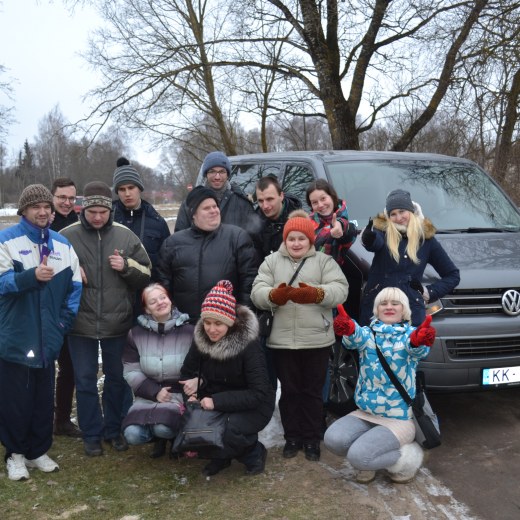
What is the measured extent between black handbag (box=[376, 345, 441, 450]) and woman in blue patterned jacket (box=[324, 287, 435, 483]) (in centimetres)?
3

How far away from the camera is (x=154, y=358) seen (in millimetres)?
3855

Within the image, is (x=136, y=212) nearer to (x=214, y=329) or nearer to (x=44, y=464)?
(x=214, y=329)

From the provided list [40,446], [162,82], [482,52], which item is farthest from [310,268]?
[162,82]

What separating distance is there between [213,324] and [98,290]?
2.99ft

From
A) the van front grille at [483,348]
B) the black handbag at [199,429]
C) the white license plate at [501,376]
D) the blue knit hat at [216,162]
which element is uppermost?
the blue knit hat at [216,162]

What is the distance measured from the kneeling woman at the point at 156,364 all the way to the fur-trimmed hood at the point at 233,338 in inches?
9.6

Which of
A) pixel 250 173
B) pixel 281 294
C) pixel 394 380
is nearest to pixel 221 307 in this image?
pixel 281 294

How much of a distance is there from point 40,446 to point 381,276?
247cm

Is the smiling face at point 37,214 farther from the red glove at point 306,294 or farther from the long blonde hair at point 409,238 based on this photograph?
the long blonde hair at point 409,238

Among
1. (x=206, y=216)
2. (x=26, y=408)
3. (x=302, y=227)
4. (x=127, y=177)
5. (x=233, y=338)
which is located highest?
(x=127, y=177)

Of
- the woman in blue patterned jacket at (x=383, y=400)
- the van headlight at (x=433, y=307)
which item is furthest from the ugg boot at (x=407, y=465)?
the van headlight at (x=433, y=307)

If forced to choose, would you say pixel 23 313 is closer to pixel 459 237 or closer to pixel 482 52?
pixel 459 237

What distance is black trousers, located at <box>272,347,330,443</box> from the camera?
388 centimetres

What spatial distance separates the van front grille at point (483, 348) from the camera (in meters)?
3.79
